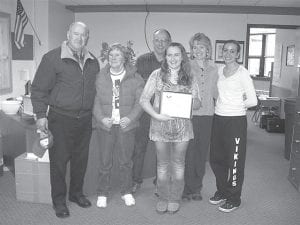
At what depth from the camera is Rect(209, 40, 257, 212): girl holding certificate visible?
265 centimetres

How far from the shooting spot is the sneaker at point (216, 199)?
3023 mm

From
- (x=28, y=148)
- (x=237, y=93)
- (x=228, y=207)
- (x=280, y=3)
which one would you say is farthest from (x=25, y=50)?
(x=280, y=3)

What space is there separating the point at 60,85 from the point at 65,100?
4.7 inches

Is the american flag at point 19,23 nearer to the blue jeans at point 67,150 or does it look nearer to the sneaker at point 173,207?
the blue jeans at point 67,150

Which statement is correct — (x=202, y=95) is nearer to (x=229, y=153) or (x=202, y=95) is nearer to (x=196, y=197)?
(x=229, y=153)

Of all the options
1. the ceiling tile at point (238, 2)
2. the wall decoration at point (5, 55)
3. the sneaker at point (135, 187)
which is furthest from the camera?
the ceiling tile at point (238, 2)

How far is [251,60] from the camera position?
1127 cm

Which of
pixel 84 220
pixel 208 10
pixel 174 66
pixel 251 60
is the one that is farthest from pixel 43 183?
pixel 251 60

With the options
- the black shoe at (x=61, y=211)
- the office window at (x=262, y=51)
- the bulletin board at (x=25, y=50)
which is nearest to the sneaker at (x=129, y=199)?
the black shoe at (x=61, y=211)

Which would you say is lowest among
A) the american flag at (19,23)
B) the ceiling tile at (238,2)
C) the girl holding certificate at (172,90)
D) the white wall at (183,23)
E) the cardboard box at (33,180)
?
the cardboard box at (33,180)

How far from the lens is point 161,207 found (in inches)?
112

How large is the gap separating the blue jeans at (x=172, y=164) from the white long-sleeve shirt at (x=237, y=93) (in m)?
0.44

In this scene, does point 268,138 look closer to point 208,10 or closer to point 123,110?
point 208,10

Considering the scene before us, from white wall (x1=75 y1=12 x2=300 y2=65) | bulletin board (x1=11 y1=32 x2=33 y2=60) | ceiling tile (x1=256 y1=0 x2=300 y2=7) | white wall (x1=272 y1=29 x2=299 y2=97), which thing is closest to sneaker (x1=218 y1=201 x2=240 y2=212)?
bulletin board (x1=11 y1=32 x2=33 y2=60)
